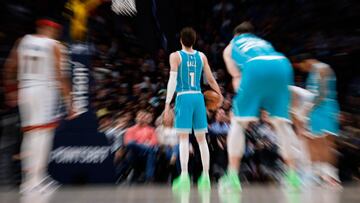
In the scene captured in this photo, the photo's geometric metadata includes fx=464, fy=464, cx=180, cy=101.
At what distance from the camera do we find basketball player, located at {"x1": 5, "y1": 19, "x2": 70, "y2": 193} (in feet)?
14.5

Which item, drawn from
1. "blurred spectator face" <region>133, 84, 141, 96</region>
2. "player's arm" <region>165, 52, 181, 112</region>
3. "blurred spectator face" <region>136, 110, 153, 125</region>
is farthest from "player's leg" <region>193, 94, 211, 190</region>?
"blurred spectator face" <region>133, 84, 141, 96</region>

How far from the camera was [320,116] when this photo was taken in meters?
4.91

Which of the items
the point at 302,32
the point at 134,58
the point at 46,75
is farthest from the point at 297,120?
the point at 46,75

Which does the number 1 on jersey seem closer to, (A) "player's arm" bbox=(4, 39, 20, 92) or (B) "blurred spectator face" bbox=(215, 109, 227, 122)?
(B) "blurred spectator face" bbox=(215, 109, 227, 122)

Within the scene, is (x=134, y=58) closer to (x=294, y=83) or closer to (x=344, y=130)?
(x=294, y=83)

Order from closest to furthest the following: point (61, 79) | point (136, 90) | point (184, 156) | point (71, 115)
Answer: point (184, 156) < point (61, 79) < point (71, 115) < point (136, 90)

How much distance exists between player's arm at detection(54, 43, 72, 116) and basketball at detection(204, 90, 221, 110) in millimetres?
1501

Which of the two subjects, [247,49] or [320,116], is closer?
[247,49]

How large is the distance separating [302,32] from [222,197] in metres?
2.56

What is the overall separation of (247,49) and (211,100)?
50.9 inches

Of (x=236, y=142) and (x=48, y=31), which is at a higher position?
(x=48, y=31)

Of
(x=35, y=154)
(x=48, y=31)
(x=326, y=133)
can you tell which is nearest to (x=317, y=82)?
(x=326, y=133)

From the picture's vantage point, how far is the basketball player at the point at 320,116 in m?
4.93

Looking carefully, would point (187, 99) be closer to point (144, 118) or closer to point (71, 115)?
point (144, 118)
